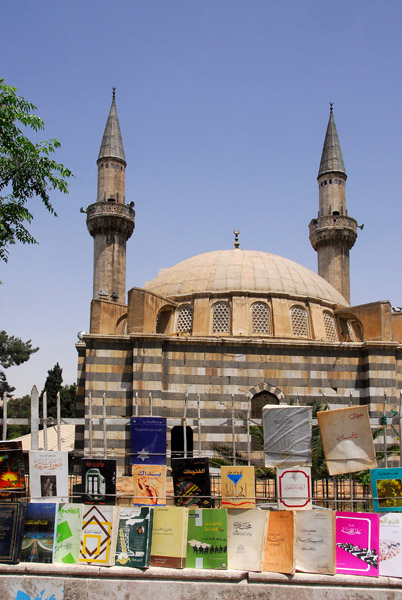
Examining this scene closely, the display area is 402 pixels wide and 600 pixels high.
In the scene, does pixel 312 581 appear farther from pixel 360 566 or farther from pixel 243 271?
pixel 243 271

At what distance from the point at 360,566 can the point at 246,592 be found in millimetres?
1339

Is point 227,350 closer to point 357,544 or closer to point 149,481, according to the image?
point 149,481

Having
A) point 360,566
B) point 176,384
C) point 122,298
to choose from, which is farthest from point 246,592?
point 122,298

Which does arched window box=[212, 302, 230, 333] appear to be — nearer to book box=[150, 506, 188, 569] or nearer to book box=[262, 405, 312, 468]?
book box=[262, 405, 312, 468]

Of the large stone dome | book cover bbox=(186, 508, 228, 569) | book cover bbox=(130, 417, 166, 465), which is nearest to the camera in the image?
book cover bbox=(186, 508, 228, 569)

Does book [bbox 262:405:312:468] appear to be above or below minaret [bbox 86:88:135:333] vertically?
below

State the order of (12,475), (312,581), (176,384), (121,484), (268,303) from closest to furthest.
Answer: (312,581) → (12,475) → (121,484) → (176,384) → (268,303)

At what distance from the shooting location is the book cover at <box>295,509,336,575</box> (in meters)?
7.59

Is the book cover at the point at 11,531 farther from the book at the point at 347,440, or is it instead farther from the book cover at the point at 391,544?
the book cover at the point at 391,544

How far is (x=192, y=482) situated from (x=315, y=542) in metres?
1.83

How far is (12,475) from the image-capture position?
8875 millimetres

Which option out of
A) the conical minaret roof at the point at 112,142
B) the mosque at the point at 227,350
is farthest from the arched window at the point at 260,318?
the conical minaret roof at the point at 112,142

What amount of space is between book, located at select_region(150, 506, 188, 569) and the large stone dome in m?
12.9

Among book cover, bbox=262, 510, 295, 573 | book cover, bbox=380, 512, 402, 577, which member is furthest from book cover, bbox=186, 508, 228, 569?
book cover, bbox=380, 512, 402, 577
